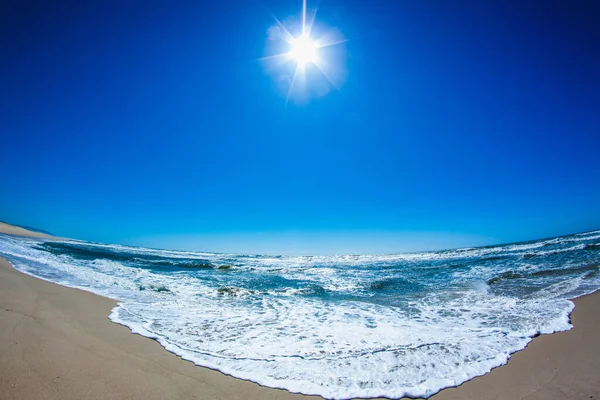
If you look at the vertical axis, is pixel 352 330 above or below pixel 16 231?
below

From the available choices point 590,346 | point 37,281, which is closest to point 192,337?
point 590,346

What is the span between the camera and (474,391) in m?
2.88

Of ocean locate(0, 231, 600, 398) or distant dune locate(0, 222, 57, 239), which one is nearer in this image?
ocean locate(0, 231, 600, 398)

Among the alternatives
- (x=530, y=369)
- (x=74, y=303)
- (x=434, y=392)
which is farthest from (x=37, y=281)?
(x=530, y=369)

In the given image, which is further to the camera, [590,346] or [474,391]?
[590,346]

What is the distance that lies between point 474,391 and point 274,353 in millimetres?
2531

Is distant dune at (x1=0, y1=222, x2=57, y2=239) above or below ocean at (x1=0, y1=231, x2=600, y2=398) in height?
above

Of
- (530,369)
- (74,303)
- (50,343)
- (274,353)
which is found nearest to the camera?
(530,369)

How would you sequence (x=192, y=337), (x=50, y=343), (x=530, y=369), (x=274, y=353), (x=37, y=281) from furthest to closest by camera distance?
(x=37, y=281)
(x=192, y=337)
(x=274, y=353)
(x=50, y=343)
(x=530, y=369)

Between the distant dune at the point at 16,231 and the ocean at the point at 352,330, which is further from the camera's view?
the distant dune at the point at 16,231

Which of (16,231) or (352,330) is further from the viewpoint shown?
(16,231)

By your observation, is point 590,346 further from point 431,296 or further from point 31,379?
point 31,379

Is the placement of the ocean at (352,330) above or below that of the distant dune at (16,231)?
below

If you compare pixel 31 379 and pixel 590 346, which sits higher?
pixel 590 346
